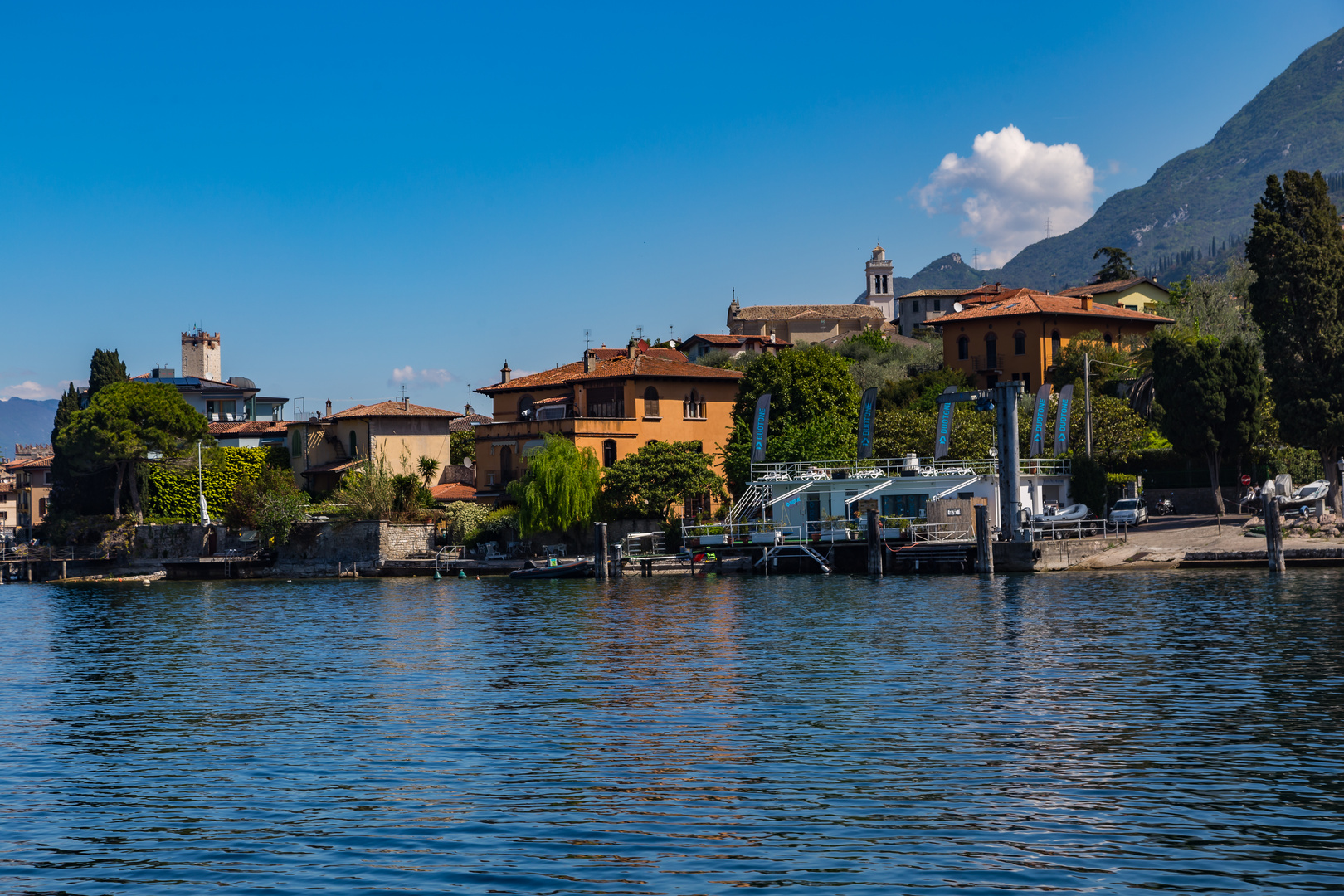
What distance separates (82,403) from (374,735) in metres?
96.2

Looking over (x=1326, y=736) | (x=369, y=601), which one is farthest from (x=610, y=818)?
(x=369, y=601)

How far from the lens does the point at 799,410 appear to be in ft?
252

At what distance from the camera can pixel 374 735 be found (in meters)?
21.6

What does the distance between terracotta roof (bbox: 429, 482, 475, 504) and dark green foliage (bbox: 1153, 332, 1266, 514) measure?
4333 cm

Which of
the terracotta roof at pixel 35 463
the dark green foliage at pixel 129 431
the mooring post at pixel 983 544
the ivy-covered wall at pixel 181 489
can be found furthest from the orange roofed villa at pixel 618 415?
the terracotta roof at pixel 35 463

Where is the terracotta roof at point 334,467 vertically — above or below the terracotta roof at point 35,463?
below

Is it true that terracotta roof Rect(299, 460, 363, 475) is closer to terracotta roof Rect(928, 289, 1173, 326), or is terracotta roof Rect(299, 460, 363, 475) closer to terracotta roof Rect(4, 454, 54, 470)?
terracotta roof Rect(4, 454, 54, 470)

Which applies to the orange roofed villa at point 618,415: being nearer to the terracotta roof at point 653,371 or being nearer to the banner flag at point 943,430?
the terracotta roof at point 653,371

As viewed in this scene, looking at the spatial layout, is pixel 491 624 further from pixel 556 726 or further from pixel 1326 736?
pixel 1326 736

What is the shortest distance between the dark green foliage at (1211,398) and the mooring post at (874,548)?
14.9 m

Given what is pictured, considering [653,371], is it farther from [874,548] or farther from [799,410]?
[874,548]

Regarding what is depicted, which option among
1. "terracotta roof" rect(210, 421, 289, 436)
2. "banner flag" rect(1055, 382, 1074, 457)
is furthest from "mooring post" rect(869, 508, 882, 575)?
"terracotta roof" rect(210, 421, 289, 436)

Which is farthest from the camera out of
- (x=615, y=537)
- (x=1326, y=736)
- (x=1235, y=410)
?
(x=615, y=537)

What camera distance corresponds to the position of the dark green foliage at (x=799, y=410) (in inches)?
2849
